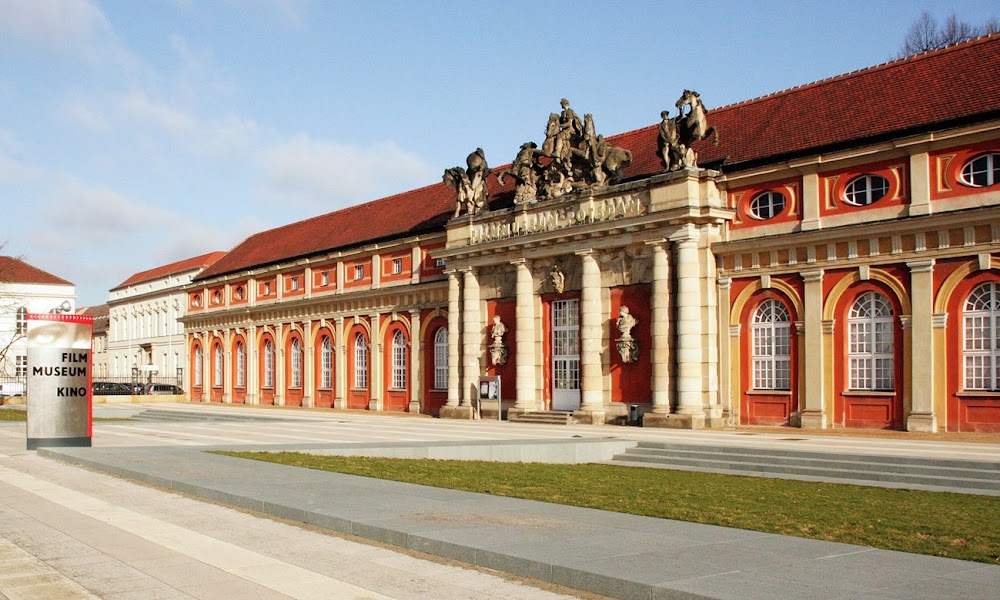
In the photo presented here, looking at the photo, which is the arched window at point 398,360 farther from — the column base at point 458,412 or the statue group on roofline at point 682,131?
the statue group on roofline at point 682,131

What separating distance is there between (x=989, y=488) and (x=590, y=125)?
2328 cm

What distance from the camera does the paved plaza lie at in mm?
8781

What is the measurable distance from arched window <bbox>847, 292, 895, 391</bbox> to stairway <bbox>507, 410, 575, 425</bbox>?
10815 mm

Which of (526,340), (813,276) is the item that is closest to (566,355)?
(526,340)

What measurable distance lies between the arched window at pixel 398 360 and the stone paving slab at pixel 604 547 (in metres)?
34.9

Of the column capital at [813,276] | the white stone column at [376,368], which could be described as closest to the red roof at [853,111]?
the column capital at [813,276]

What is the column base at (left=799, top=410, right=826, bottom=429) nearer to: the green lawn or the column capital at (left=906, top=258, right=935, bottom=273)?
the column capital at (left=906, top=258, right=935, bottom=273)

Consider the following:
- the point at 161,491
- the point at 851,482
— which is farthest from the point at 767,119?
the point at 161,491

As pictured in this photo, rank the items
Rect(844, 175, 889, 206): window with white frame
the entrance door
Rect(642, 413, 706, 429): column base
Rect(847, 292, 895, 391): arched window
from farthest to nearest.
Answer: the entrance door
Rect(642, 413, 706, 429): column base
Rect(844, 175, 889, 206): window with white frame
Rect(847, 292, 895, 391): arched window

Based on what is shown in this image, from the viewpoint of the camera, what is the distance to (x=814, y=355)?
105 feet

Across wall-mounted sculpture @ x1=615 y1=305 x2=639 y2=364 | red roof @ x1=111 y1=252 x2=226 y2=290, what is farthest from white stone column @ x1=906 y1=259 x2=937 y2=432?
red roof @ x1=111 y1=252 x2=226 y2=290

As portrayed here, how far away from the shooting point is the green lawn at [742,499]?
11.9 m

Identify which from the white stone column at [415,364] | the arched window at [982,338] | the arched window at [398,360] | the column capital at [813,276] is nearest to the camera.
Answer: the arched window at [982,338]

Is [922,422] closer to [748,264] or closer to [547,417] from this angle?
[748,264]
